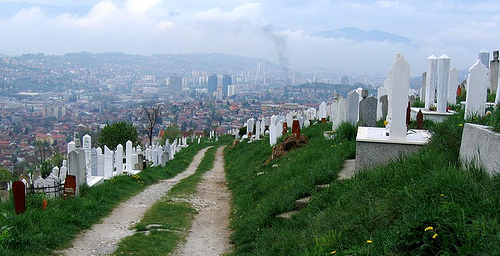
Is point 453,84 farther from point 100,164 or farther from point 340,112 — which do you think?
point 100,164

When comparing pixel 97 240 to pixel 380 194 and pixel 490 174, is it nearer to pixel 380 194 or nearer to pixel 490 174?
pixel 380 194

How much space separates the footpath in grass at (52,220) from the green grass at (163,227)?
3.23 feet

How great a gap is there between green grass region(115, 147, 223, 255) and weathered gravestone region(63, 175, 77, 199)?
1.69m

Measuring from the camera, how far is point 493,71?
17.5 metres

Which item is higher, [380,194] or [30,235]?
[380,194]

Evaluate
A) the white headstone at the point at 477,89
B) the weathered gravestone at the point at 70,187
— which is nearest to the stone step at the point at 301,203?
the white headstone at the point at 477,89

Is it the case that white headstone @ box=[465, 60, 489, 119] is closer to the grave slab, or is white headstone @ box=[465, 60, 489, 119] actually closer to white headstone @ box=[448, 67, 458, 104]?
the grave slab

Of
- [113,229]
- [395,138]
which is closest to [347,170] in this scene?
[395,138]

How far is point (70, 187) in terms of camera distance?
1019cm

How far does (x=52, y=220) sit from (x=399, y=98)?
20.9 feet

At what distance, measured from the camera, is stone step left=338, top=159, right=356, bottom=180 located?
7637 millimetres

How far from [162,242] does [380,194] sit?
391cm

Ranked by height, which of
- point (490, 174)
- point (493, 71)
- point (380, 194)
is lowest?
point (380, 194)

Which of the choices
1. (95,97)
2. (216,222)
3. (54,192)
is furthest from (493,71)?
(95,97)
